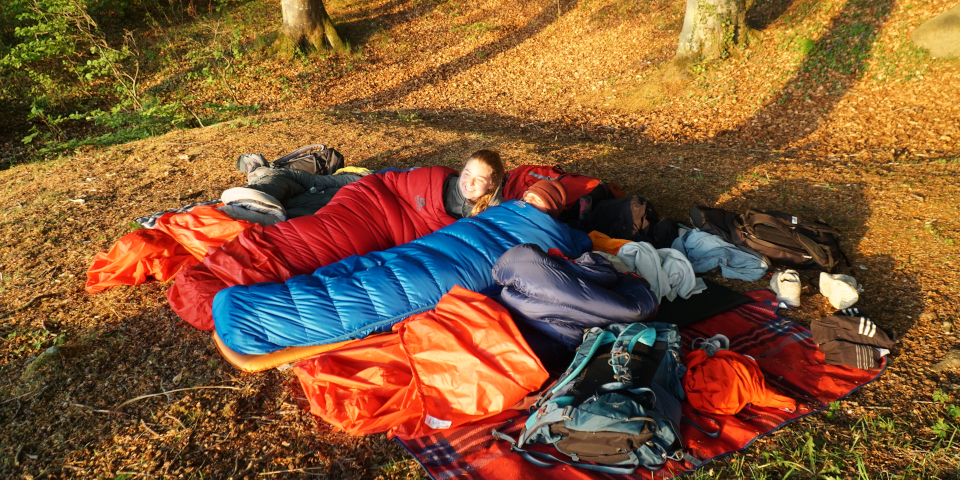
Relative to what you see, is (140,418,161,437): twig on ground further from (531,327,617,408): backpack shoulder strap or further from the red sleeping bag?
(531,327,617,408): backpack shoulder strap

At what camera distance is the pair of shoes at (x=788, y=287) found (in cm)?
353

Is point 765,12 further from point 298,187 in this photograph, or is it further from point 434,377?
point 434,377

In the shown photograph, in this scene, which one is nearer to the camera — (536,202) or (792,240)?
(536,202)

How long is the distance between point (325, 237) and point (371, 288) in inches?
29.3

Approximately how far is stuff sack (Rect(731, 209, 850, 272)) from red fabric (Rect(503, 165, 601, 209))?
123cm

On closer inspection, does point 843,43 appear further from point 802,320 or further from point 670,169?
point 802,320

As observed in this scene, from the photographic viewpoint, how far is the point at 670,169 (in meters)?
5.61

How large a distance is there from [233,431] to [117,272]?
1.77 m

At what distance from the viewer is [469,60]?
447 inches

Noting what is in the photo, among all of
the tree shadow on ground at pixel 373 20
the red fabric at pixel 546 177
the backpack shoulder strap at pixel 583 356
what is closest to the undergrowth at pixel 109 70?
the tree shadow on ground at pixel 373 20

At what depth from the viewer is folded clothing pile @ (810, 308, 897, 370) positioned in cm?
291

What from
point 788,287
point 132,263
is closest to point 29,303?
point 132,263

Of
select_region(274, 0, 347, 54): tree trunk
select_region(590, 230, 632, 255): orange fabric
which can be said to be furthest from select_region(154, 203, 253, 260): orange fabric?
select_region(274, 0, 347, 54): tree trunk

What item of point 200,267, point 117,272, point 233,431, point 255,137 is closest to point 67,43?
point 255,137
